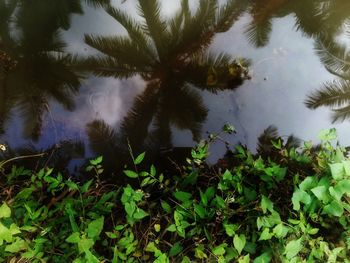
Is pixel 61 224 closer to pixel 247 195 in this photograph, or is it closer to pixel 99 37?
pixel 247 195

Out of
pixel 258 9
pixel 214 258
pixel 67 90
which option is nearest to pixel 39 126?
pixel 67 90

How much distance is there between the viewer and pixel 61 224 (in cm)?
270

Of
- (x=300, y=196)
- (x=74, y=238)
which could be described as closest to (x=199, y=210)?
(x=300, y=196)

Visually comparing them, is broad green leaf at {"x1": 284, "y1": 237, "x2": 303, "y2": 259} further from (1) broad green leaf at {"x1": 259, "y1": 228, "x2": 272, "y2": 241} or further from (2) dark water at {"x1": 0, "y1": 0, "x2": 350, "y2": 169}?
(2) dark water at {"x1": 0, "y1": 0, "x2": 350, "y2": 169}

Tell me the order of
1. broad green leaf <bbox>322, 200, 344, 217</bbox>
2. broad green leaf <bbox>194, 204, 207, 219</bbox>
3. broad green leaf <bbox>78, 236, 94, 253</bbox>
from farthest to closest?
1. broad green leaf <bbox>194, 204, 207, 219</bbox>
2. broad green leaf <bbox>78, 236, 94, 253</bbox>
3. broad green leaf <bbox>322, 200, 344, 217</bbox>

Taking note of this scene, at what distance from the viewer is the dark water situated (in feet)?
11.1

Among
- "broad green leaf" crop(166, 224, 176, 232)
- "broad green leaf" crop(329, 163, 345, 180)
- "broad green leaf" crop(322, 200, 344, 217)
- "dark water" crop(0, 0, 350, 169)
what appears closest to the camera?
"broad green leaf" crop(329, 163, 345, 180)

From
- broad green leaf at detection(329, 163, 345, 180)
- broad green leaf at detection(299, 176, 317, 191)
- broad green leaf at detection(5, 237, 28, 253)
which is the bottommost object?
broad green leaf at detection(5, 237, 28, 253)

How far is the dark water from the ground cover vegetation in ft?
1.54

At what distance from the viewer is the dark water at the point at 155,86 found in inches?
133

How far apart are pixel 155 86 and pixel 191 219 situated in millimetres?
1529

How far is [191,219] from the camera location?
2.74m

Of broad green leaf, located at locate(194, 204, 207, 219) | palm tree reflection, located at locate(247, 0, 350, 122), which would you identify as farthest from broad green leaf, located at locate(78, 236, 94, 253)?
palm tree reflection, located at locate(247, 0, 350, 122)

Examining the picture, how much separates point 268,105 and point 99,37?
6.54ft
